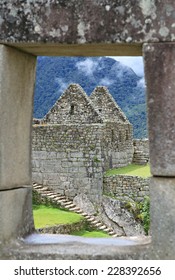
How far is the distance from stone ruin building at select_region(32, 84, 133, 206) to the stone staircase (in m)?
0.37

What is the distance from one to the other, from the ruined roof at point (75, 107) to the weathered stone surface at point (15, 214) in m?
22.3

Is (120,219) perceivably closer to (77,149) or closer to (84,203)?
(84,203)

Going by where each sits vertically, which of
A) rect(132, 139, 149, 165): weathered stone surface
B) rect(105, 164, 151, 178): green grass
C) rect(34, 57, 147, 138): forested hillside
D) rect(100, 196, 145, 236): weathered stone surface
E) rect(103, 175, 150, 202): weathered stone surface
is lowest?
rect(100, 196, 145, 236): weathered stone surface

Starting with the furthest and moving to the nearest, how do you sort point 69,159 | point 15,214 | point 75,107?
point 75,107, point 69,159, point 15,214

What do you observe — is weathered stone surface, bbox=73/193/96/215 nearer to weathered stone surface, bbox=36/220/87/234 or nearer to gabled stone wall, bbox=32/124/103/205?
gabled stone wall, bbox=32/124/103/205

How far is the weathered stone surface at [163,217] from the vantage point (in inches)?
173

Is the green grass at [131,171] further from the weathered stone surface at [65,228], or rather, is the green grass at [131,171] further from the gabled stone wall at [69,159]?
the weathered stone surface at [65,228]

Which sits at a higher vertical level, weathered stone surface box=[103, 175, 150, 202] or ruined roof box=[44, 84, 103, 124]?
ruined roof box=[44, 84, 103, 124]

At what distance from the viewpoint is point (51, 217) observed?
20.9 m

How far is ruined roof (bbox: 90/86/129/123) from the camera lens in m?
31.1

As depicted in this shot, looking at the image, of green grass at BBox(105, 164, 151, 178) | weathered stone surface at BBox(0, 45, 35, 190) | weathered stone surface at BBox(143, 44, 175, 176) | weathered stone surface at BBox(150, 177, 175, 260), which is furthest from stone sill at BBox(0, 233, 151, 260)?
green grass at BBox(105, 164, 151, 178)

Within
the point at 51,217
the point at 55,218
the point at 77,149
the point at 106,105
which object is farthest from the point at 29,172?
the point at 106,105

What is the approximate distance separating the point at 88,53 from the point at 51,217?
16378 millimetres

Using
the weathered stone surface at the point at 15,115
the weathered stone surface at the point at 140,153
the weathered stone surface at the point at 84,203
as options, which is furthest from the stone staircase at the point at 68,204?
the weathered stone surface at the point at 15,115
